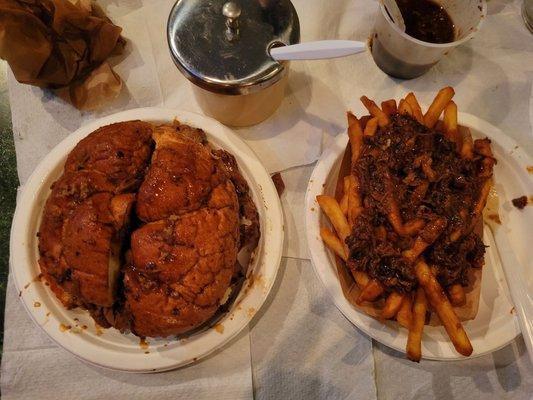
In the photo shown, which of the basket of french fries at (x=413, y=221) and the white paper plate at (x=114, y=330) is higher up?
the basket of french fries at (x=413, y=221)

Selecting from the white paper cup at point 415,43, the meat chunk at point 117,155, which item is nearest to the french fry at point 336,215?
the meat chunk at point 117,155

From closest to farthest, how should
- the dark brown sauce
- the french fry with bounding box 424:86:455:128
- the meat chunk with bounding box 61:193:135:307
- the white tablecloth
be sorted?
the meat chunk with bounding box 61:193:135:307 → the french fry with bounding box 424:86:455:128 → the white tablecloth → the dark brown sauce

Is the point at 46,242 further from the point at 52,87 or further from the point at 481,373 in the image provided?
the point at 481,373

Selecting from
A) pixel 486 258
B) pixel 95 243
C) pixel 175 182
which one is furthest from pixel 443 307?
pixel 95 243

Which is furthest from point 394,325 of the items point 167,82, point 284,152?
point 167,82

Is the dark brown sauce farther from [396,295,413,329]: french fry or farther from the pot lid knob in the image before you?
[396,295,413,329]: french fry

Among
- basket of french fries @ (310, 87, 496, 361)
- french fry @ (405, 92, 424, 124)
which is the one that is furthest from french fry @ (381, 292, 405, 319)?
french fry @ (405, 92, 424, 124)

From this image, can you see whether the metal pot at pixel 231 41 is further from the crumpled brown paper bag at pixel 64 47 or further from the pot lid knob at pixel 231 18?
the crumpled brown paper bag at pixel 64 47
